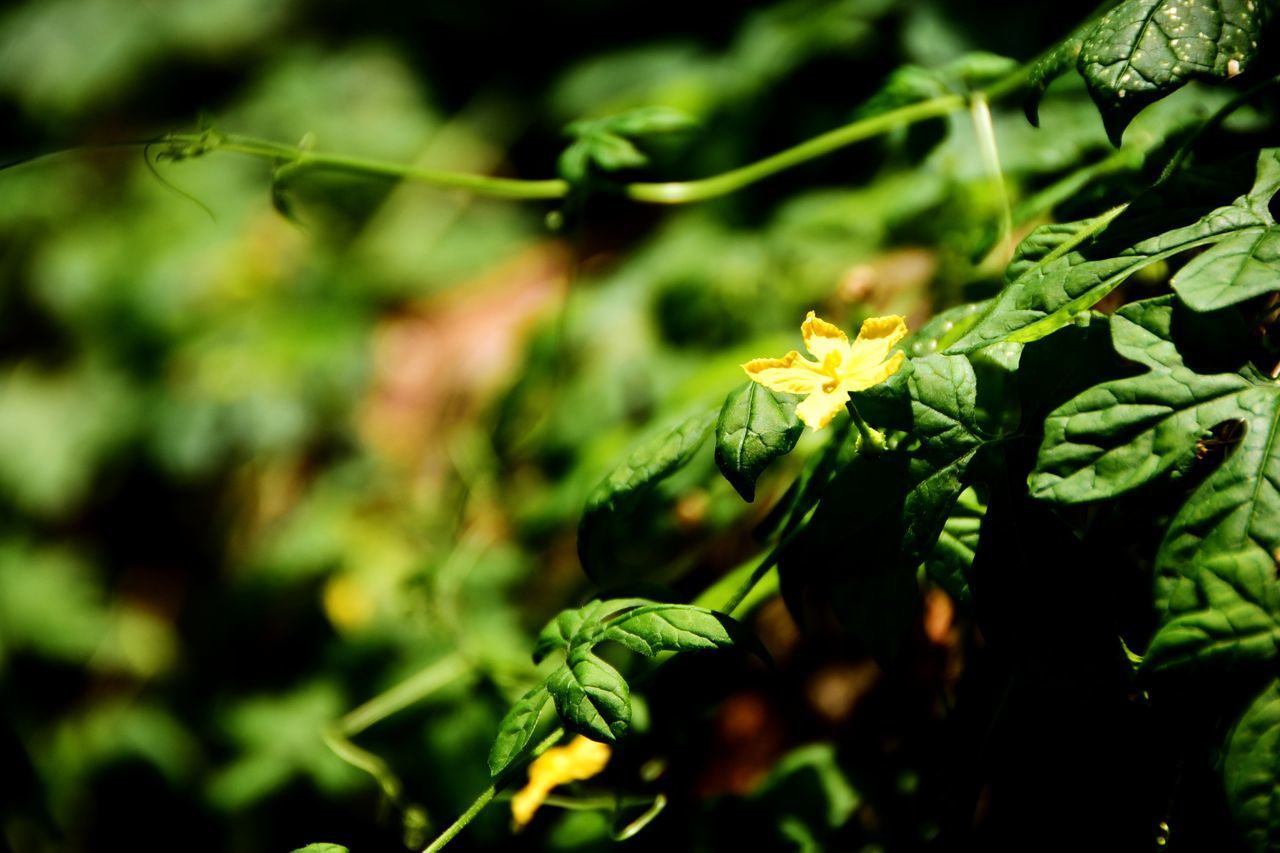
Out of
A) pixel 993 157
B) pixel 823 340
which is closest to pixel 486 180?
pixel 823 340

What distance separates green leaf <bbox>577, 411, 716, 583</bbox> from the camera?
3.00ft

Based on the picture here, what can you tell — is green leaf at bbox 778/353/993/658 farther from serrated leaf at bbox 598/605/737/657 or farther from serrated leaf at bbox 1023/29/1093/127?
serrated leaf at bbox 1023/29/1093/127

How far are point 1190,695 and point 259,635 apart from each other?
2.04m

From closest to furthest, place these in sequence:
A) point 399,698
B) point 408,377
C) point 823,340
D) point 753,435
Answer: point 753,435 < point 823,340 < point 399,698 < point 408,377

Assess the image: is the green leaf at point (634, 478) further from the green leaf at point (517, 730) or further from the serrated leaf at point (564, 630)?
the green leaf at point (517, 730)

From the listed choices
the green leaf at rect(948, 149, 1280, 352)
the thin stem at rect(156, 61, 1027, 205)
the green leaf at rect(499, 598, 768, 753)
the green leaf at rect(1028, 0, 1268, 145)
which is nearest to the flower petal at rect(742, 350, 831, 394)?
the green leaf at rect(948, 149, 1280, 352)

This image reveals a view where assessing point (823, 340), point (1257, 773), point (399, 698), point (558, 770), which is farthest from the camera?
point (399, 698)

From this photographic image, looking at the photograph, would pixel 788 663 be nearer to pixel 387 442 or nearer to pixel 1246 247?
pixel 1246 247

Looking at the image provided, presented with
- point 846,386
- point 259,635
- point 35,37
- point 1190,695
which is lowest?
point 259,635

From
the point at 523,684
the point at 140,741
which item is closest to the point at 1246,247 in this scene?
the point at 523,684

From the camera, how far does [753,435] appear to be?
0.79 metres

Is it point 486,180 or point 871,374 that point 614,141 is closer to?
point 486,180

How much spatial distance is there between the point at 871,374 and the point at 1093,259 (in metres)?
0.25

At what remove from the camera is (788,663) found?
148 centimetres
